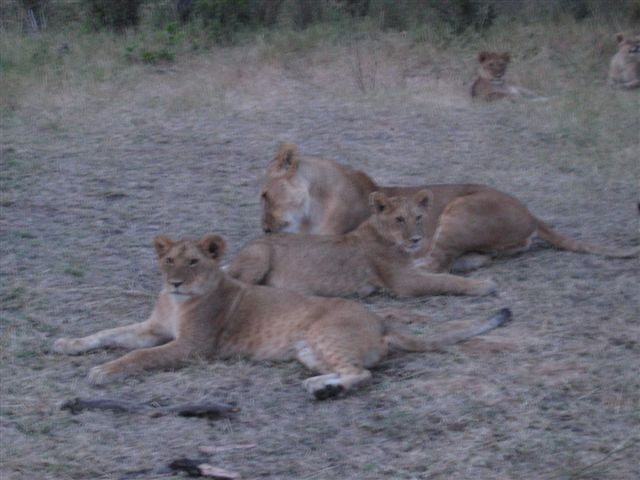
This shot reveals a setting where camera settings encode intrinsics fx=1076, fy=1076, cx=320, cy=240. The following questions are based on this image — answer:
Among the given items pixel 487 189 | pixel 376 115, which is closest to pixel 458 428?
pixel 487 189

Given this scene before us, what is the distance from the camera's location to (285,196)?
5762mm

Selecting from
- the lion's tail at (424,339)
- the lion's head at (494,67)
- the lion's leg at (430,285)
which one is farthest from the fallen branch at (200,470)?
the lion's head at (494,67)

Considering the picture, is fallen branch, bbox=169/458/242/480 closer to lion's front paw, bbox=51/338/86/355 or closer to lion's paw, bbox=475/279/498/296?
lion's front paw, bbox=51/338/86/355

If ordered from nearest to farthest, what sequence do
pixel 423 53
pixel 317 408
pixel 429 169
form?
pixel 317 408 < pixel 429 169 < pixel 423 53

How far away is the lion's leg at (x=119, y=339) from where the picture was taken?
4.46 meters

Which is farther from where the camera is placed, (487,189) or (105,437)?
(487,189)

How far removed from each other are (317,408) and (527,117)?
6.15 metres

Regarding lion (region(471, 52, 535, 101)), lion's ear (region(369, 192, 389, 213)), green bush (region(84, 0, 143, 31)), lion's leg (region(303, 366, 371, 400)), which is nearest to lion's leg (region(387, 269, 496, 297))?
lion's ear (region(369, 192, 389, 213))


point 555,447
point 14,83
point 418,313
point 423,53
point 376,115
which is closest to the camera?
point 555,447

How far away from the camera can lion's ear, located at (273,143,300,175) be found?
5.80 metres

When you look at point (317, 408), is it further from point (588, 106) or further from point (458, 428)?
point (588, 106)

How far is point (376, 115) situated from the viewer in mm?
Answer: 9281

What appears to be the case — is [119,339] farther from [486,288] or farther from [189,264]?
[486,288]

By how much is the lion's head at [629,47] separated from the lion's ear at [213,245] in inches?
297
